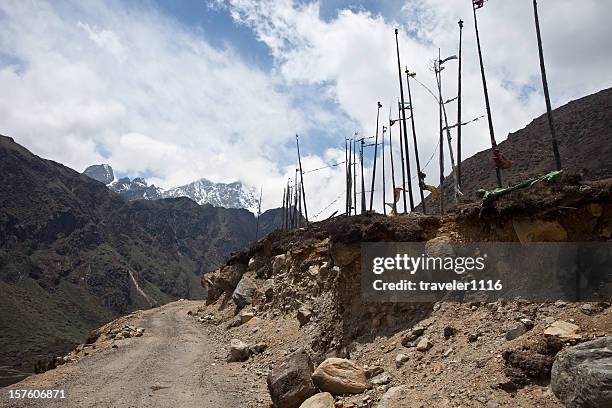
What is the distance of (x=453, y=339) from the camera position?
10.8m

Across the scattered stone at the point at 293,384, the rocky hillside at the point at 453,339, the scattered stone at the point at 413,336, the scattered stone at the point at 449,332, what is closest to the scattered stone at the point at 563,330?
the rocky hillside at the point at 453,339

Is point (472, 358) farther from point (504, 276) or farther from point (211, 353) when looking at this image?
point (211, 353)

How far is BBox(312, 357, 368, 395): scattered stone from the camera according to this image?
35.1 feet

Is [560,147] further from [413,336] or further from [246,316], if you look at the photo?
[413,336]

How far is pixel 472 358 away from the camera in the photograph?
31.0 ft

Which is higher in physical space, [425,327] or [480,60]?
[480,60]

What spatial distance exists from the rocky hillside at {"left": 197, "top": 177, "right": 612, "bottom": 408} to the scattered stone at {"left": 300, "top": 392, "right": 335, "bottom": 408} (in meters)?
0.03

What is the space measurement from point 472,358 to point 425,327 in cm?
275

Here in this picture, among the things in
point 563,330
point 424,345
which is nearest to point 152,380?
point 424,345

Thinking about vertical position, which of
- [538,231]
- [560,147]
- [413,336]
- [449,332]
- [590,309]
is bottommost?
[413,336]

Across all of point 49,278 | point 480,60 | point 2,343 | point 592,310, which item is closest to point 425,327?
point 592,310

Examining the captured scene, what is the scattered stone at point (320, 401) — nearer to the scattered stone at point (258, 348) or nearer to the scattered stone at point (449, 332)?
the scattered stone at point (449, 332)

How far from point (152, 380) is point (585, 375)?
13.7 m

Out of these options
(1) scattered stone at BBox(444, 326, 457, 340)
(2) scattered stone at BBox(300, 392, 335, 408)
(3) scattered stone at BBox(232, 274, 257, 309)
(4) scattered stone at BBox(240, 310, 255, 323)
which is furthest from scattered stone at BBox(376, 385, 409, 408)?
(3) scattered stone at BBox(232, 274, 257, 309)
